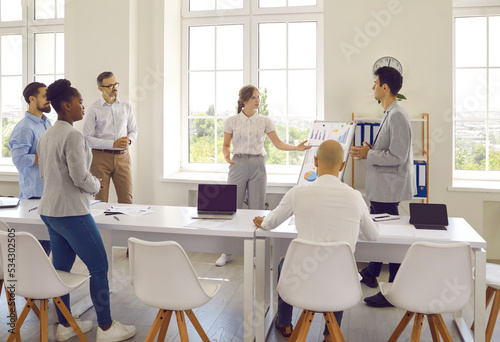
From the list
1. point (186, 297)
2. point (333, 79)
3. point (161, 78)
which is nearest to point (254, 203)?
point (333, 79)

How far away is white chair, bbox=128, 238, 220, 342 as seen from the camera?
8.50ft

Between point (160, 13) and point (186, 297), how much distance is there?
13.1 feet

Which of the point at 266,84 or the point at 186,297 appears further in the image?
the point at 266,84

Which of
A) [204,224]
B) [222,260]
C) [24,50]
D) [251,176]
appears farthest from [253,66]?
[204,224]

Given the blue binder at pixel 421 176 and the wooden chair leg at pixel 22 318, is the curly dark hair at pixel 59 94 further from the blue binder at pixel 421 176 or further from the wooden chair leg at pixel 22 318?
the blue binder at pixel 421 176

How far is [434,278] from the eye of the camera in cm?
256

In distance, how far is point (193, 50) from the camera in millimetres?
6223

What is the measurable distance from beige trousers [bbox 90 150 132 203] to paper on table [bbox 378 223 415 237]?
2.93m

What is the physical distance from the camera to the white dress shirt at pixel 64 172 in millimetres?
2914

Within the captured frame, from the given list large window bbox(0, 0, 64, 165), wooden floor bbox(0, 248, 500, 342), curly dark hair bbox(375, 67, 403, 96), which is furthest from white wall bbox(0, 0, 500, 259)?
wooden floor bbox(0, 248, 500, 342)

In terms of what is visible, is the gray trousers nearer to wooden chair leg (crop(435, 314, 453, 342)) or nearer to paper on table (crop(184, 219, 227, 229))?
paper on table (crop(184, 219, 227, 229))

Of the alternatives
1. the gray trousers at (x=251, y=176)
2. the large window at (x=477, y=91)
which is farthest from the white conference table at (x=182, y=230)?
the large window at (x=477, y=91)

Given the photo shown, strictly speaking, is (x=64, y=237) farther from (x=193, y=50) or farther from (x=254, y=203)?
(x=193, y=50)

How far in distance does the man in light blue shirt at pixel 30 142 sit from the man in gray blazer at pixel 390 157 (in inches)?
102
